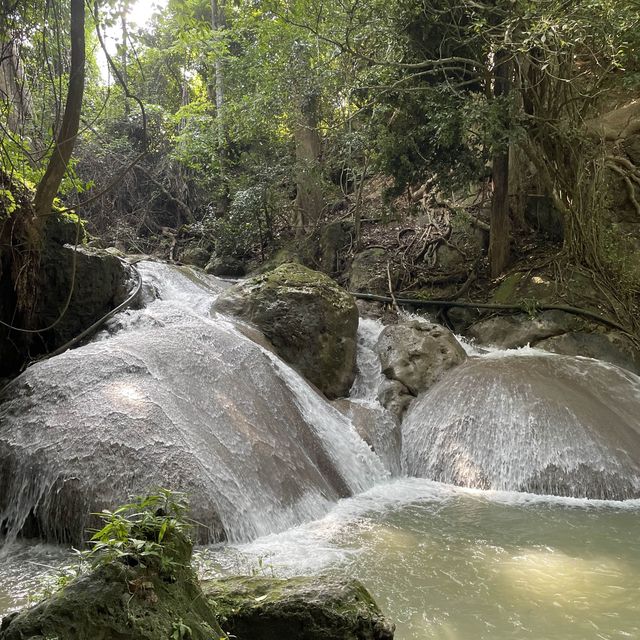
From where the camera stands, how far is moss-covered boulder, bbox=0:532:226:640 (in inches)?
67.5

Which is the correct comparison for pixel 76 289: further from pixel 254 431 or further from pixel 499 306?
pixel 499 306

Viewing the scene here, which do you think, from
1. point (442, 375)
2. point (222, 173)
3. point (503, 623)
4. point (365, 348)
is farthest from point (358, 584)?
point (222, 173)

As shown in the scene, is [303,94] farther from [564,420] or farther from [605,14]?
[564,420]

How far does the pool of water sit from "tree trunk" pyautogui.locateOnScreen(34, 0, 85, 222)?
2.57 m

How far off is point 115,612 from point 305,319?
5422 millimetres

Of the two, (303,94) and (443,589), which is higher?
(303,94)

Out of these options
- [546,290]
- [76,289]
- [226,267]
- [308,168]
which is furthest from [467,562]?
[226,267]

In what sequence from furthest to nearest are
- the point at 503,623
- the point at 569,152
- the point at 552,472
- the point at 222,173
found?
1. the point at 222,173
2. the point at 569,152
3. the point at 552,472
4. the point at 503,623

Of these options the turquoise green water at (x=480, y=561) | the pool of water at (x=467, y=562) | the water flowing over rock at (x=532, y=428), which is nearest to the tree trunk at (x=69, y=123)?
the pool of water at (x=467, y=562)

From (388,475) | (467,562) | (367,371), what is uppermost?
(367,371)

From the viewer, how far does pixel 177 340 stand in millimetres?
5715

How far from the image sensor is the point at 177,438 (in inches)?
173

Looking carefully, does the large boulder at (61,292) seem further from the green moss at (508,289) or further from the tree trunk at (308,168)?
the green moss at (508,289)

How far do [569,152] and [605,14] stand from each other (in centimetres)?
192
